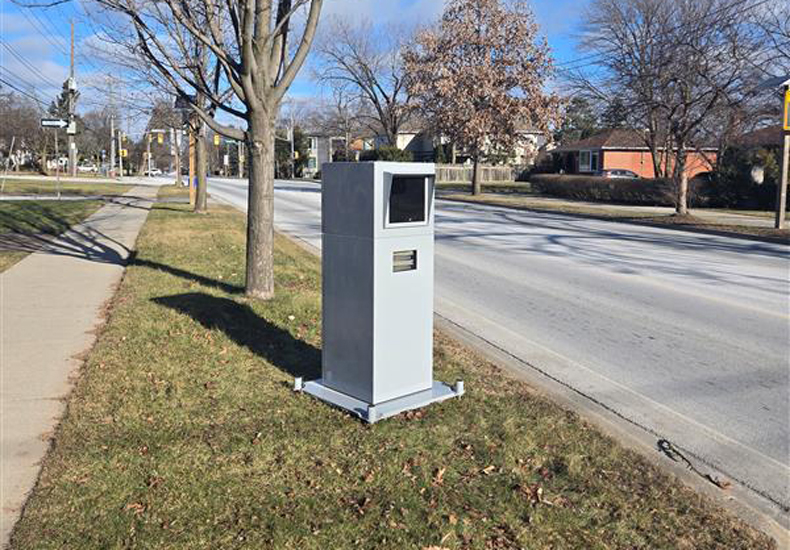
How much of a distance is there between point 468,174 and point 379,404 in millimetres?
66285

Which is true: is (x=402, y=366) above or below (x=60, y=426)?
above

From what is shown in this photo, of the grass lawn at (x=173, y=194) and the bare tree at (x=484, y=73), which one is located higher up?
the bare tree at (x=484, y=73)

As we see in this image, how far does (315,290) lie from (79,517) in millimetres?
6089

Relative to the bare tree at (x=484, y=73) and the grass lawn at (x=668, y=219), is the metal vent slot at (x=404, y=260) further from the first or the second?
the bare tree at (x=484, y=73)

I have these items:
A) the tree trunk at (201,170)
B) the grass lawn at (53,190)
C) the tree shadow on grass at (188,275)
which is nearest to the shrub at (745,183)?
the tree trunk at (201,170)

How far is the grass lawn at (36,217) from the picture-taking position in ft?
44.9

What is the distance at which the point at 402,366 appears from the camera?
501 cm

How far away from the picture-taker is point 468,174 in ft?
230

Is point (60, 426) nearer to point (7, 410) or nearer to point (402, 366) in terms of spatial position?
point (7, 410)

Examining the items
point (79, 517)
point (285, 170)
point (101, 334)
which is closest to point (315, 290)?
point (101, 334)

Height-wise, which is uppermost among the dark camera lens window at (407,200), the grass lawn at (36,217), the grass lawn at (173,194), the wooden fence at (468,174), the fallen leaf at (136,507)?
the wooden fence at (468,174)

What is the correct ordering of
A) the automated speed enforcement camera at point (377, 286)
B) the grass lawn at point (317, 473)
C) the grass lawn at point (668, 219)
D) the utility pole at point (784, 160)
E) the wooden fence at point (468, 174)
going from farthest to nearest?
1. the wooden fence at point (468, 174)
2. the grass lawn at point (668, 219)
3. the utility pole at point (784, 160)
4. the automated speed enforcement camera at point (377, 286)
5. the grass lawn at point (317, 473)

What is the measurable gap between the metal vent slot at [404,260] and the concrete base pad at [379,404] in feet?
2.88

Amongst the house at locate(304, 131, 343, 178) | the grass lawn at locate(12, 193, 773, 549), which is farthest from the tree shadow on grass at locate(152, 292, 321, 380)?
the house at locate(304, 131, 343, 178)
